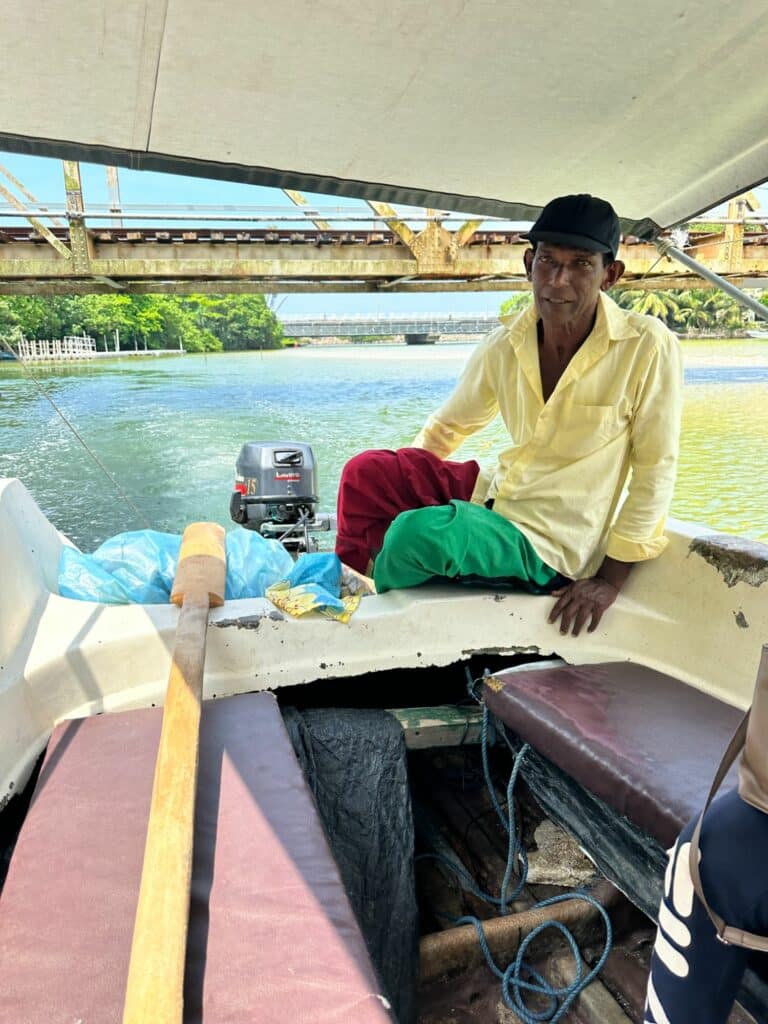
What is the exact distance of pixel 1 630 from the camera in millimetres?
1424

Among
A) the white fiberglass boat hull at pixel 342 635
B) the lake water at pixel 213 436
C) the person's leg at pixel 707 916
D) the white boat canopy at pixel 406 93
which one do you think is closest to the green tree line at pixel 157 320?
the lake water at pixel 213 436

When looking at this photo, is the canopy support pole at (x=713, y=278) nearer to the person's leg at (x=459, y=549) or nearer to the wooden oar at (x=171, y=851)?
the person's leg at (x=459, y=549)

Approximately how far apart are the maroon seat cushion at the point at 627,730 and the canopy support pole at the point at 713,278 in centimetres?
91

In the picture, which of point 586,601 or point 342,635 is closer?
point 342,635

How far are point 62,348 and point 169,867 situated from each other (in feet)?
110

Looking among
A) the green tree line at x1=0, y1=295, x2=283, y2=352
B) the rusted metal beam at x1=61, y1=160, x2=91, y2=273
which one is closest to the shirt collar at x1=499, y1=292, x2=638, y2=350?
the rusted metal beam at x1=61, y1=160, x2=91, y2=273

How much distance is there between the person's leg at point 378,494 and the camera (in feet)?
6.74

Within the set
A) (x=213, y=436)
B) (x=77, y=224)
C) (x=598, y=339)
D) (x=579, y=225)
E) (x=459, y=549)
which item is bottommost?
(x=213, y=436)

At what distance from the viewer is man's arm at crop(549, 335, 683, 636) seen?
5.53 feet

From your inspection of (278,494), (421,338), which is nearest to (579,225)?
(278,494)

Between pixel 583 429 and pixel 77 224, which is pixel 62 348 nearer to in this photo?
pixel 77 224

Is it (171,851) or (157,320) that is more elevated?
(157,320)

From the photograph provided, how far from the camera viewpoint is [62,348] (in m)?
30.4

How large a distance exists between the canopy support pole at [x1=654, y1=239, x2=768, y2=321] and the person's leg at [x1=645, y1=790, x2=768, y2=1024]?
47.7 inches
